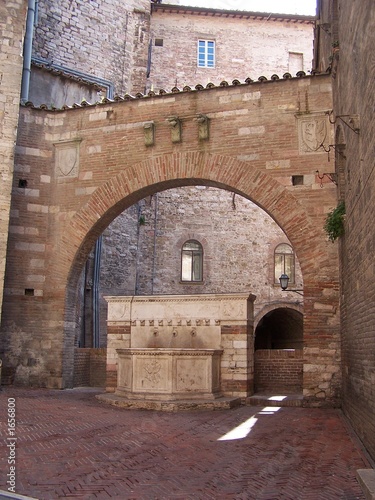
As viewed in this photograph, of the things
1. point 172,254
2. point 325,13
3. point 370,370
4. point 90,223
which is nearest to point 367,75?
point 370,370

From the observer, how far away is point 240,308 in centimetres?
1059

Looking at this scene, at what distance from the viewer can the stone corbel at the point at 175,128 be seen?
12.0 m

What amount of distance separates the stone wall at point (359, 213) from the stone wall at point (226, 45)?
47.9 feet

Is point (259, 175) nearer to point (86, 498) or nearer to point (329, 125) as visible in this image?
point (329, 125)

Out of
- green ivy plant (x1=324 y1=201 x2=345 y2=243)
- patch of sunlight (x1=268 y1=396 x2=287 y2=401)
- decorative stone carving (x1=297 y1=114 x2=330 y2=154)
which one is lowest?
patch of sunlight (x1=268 y1=396 x2=287 y2=401)

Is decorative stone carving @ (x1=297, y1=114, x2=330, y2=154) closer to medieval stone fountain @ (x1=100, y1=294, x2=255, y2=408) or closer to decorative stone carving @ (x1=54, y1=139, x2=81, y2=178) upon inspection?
medieval stone fountain @ (x1=100, y1=294, x2=255, y2=408)

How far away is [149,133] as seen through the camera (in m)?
12.2

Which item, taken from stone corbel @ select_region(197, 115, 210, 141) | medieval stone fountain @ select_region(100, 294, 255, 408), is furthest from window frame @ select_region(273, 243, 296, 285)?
medieval stone fountain @ select_region(100, 294, 255, 408)

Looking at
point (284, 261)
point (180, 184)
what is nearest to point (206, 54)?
point (284, 261)

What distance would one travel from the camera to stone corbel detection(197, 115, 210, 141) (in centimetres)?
1177

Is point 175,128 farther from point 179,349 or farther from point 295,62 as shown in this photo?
point 295,62

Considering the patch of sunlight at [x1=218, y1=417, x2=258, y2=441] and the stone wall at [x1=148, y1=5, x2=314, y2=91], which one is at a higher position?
the stone wall at [x1=148, y1=5, x2=314, y2=91]

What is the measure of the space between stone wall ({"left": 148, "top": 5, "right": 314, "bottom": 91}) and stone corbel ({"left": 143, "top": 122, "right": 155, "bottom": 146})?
11063 millimetres

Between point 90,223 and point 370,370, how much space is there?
26.5 feet
